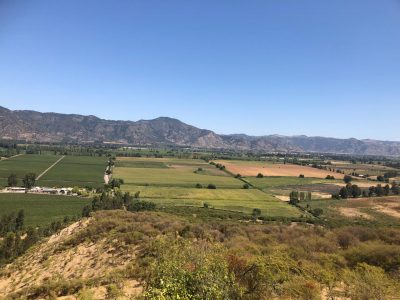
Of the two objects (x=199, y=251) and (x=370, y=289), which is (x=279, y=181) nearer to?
(x=370, y=289)

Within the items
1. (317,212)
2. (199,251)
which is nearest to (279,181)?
(317,212)

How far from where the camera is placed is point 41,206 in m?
75.1

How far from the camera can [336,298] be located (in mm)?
19219

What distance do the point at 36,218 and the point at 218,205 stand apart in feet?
128

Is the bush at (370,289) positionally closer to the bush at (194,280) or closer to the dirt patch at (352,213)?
the bush at (194,280)

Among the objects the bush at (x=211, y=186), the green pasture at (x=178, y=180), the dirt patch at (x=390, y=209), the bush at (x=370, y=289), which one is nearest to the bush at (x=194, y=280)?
the bush at (x=370, y=289)

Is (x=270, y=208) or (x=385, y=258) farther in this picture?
(x=270, y=208)

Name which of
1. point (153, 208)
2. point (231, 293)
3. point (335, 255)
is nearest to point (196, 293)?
point (231, 293)

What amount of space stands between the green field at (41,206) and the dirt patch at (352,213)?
55.8 m

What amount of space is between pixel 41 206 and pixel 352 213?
221 feet

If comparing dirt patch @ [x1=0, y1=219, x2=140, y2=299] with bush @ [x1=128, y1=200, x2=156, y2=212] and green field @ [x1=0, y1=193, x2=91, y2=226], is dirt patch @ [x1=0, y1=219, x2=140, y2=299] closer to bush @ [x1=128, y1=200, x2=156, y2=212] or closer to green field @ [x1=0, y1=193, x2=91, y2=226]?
green field @ [x1=0, y1=193, x2=91, y2=226]

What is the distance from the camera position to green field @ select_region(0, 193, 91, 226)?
65412 mm

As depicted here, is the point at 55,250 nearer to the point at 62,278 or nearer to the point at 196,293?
the point at 62,278

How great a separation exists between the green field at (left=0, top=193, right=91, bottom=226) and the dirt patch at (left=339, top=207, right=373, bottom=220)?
55778 mm
